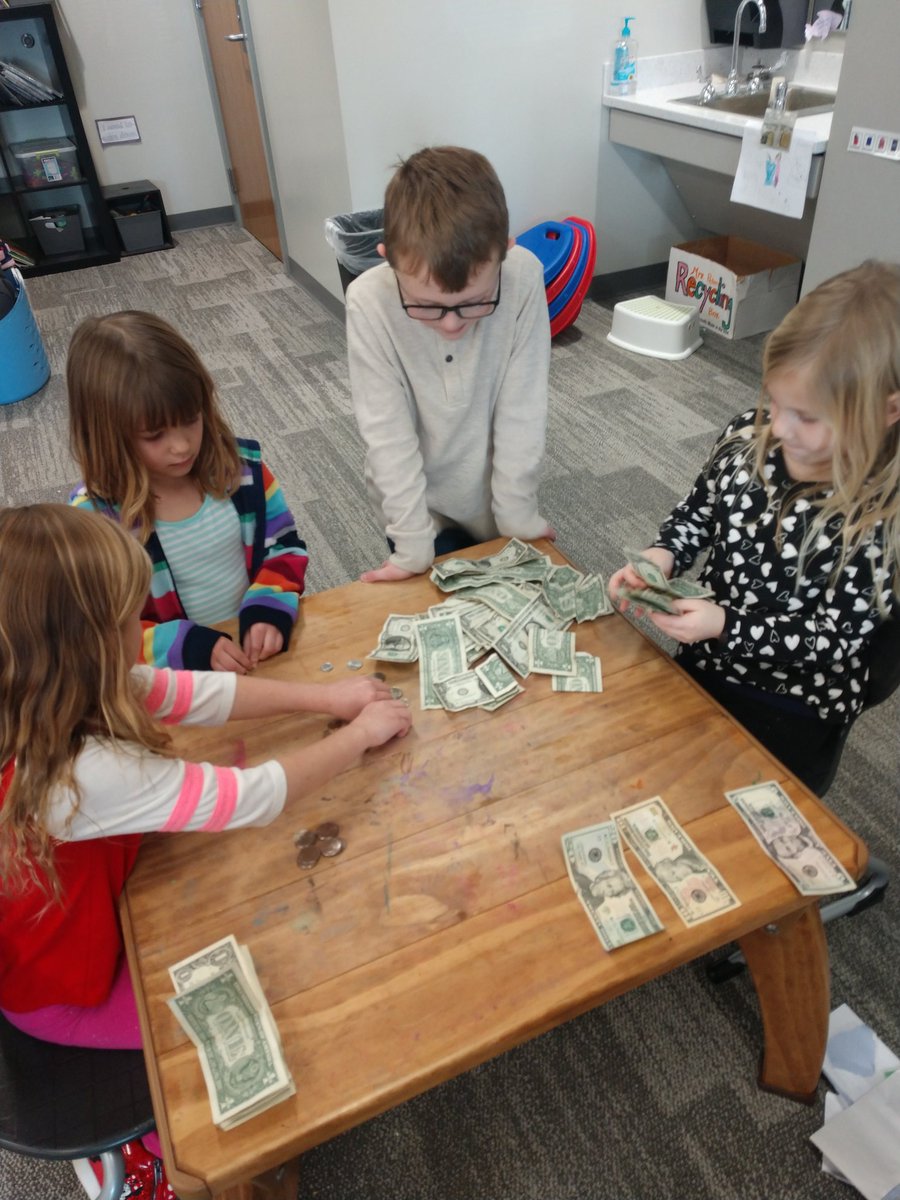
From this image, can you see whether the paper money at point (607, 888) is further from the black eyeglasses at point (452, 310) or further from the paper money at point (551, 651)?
the black eyeglasses at point (452, 310)

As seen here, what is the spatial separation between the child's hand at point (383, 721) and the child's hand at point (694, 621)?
1.42ft

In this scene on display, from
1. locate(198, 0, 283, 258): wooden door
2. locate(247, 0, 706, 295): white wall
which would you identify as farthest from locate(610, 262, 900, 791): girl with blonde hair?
locate(198, 0, 283, 258): wooden door

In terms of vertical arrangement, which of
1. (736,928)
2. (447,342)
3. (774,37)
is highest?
(774,37)

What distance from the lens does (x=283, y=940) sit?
96cm

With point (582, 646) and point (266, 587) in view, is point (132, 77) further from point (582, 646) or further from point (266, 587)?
point (582, 646)

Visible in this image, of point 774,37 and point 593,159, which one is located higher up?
point 774,37

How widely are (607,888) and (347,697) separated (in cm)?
45

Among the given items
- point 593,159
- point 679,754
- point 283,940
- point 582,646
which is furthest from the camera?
point 593,159

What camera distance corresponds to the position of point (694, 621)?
4.32 ft

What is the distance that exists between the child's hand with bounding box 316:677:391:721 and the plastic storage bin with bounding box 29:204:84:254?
16.9 ft

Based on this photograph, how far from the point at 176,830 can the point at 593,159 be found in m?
3.97

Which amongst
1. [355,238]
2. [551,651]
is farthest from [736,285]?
[551,651]

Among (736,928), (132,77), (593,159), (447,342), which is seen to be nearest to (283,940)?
(736,928)

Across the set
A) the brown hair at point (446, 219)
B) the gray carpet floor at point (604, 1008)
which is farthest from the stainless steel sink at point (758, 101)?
the brown hair at point (446, 219)
